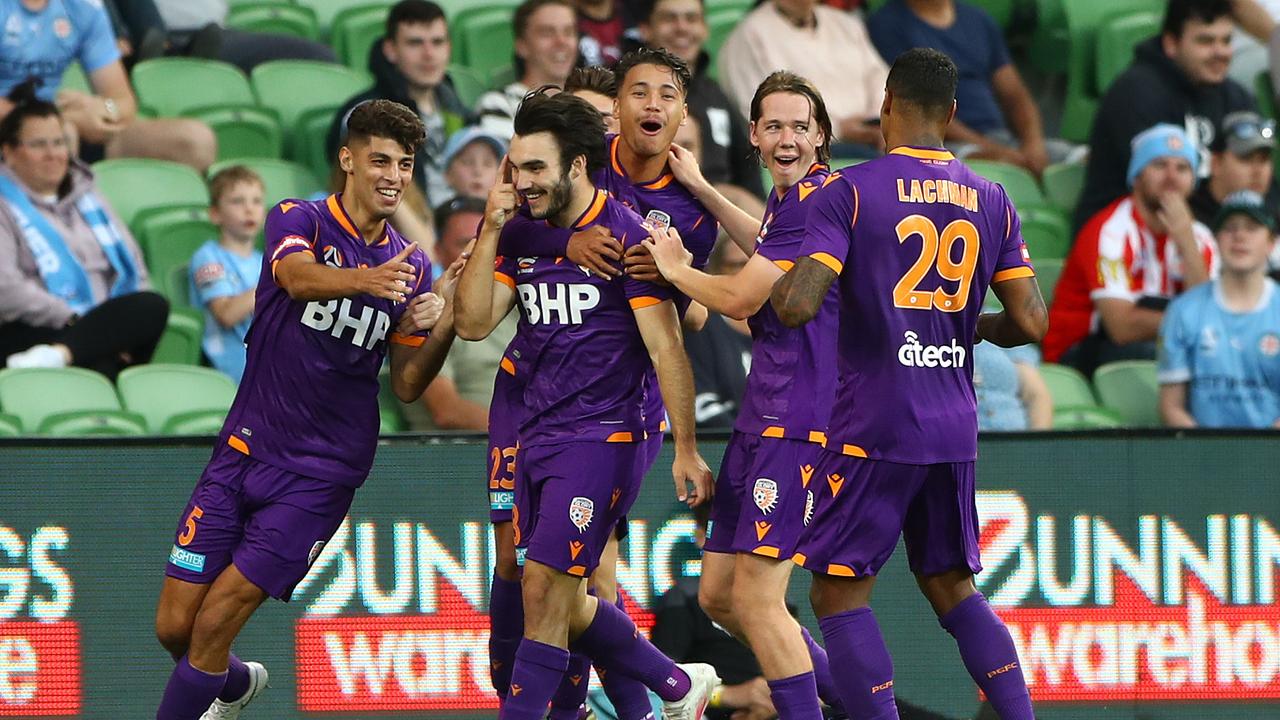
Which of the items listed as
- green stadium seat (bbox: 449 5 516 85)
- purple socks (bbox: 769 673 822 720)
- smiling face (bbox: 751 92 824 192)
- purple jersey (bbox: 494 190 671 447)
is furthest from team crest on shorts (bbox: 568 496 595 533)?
green stadium seat (bbox: 449 5 516 85)

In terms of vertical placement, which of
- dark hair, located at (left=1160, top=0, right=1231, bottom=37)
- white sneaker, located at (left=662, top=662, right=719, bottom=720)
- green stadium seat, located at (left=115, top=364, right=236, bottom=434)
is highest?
dark hair, located at (left=1160, top=0, right=1231, bottom=37)

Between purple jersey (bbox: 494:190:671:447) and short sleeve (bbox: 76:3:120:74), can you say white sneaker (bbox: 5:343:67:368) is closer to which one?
short sleeve (bbox: 76:3:120:74)

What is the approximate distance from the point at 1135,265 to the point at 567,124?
15.8ft

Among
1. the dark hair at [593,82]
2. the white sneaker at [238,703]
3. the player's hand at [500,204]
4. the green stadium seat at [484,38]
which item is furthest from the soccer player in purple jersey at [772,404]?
the green stadium seat at [484,38]

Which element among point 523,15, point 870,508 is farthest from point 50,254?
point 870,508

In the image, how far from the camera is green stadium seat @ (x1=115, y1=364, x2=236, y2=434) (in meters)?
8.77

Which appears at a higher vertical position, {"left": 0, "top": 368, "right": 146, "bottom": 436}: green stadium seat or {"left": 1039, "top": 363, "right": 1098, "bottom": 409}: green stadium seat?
{"left": 0, "top": 368, "right": 146, "bottom": 436}: green stadium seat

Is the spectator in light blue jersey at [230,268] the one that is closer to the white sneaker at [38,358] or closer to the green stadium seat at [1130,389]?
the white sneaker at [38,358]

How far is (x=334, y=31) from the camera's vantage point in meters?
12.1

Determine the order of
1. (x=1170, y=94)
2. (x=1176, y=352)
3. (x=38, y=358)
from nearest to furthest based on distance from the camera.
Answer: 1. (x=38, y=358)
2. (x=1176, y=352)
3. (x=1170, y=94)

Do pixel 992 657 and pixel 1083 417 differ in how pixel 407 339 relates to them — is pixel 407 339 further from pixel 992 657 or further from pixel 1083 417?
pixel 1083 417

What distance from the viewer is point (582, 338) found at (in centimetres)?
659

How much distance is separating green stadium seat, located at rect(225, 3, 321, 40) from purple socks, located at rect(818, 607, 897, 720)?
683 centimetres

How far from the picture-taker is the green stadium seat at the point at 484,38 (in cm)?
1197
